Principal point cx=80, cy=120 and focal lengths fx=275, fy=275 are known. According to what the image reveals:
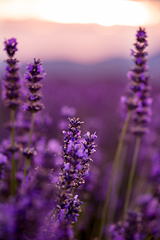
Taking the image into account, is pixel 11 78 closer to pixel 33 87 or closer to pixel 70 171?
pixel 33 87

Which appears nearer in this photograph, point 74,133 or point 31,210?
point 31,210

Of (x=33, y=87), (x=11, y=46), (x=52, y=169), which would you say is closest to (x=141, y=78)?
(x=33, y=87)

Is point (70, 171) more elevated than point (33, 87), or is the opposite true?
point (33, 87)

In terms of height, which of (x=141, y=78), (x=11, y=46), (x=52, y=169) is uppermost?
(x=141, y=78)

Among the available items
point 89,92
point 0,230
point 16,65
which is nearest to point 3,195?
point 16,65

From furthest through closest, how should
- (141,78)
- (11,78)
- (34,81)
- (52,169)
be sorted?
(141,78)
(11,78)
(34,81)
(52,169)

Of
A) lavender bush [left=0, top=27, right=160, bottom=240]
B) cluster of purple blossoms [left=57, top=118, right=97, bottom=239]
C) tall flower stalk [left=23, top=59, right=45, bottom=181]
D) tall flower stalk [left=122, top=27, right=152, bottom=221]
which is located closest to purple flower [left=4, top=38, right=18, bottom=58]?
lavender bush [left=0, top=27, right=160, bottom=240]

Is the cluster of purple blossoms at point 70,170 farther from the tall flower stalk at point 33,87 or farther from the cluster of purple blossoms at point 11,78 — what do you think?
the cluster of purple blossoms at point 11,78

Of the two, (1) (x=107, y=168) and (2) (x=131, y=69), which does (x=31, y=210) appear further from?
(1) (x=107, y=168)
